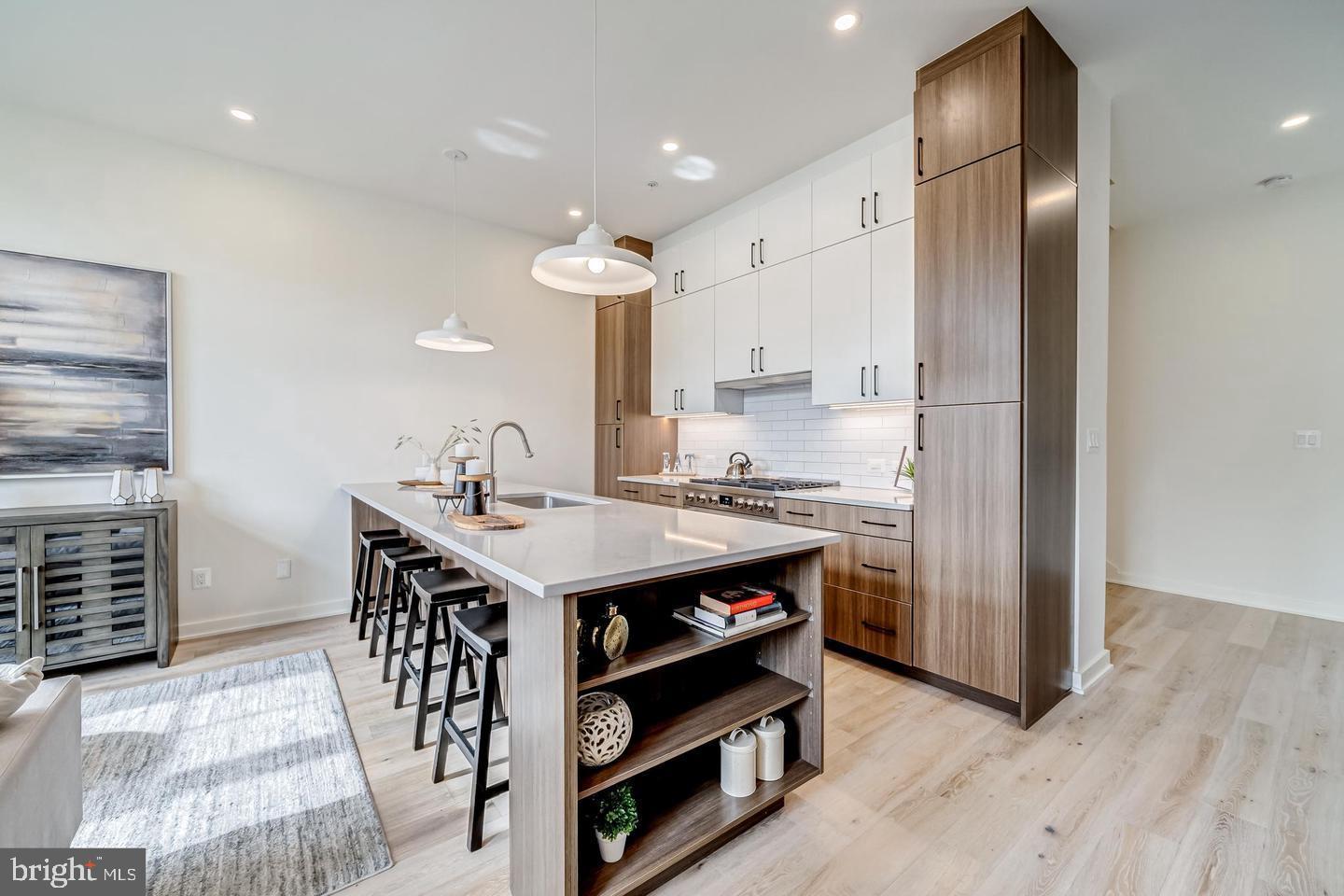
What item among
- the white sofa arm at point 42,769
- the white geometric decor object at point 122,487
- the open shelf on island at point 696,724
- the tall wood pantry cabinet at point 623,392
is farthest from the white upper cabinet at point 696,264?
the white sofa arm at point 42,769

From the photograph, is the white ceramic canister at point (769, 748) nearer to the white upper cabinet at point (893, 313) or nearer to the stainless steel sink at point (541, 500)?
the stainless steel sink at point (541, 500)

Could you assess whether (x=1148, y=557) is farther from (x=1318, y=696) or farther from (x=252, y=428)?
(x=252, y=428)

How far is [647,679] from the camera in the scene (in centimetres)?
161

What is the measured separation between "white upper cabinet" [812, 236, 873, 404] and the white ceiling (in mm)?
685

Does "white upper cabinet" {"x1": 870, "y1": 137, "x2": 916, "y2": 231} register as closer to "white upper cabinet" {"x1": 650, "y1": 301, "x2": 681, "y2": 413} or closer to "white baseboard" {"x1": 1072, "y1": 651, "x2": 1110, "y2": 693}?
"white upper cabinet" {"x1": 650, "y1": 301, "x2": 681, "y2": 413}

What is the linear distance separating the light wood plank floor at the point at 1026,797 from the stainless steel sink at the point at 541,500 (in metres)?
1.10

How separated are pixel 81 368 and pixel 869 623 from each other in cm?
445

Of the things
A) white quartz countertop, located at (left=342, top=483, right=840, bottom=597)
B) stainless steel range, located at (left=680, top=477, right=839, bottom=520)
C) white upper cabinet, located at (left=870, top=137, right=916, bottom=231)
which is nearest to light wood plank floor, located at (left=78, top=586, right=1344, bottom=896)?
white quartz countertop, located at (left=342, top=483, right=840, bottom=597)

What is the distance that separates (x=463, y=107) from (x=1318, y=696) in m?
5.02

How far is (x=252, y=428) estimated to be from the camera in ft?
11.1

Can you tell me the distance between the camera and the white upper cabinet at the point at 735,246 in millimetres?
3832

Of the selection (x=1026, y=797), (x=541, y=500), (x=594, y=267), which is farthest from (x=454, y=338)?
(x=1026, y=797)

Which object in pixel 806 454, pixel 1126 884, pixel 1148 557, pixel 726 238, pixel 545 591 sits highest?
pixel 726 238

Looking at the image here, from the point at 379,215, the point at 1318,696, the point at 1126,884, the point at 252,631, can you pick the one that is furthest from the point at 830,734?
the point at 379,215
